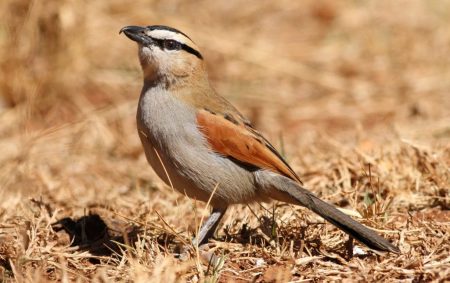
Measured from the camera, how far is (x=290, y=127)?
10.7 meters

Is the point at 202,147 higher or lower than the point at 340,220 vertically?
higher

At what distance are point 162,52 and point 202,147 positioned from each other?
88 cm

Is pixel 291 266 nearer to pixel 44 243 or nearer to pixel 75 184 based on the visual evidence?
pixel 44 243

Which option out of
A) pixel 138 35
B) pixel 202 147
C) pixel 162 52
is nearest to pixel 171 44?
pixel 162 52

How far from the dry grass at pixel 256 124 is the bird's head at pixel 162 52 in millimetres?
994

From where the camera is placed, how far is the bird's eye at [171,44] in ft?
21.0

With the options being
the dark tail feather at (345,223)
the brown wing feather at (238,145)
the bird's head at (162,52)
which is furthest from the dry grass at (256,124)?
the bird's head at (162,52)

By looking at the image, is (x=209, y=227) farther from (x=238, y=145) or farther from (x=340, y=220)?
(x=340, y=220)

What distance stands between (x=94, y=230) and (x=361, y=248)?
207cm

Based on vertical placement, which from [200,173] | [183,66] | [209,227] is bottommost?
[209,227]

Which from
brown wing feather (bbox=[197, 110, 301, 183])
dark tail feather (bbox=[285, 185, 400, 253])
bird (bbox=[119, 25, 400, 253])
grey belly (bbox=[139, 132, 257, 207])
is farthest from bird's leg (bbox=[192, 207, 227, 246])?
dark tail feather (bbox=[285, 185, 400, 253])

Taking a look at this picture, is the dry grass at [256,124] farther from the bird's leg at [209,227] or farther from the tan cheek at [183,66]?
the tan cheek at [183,66]

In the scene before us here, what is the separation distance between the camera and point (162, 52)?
20.9 feet

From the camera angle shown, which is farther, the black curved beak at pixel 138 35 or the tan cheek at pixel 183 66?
the tan cheek at pixel 183 66
